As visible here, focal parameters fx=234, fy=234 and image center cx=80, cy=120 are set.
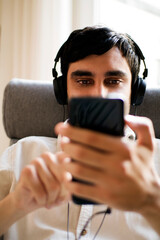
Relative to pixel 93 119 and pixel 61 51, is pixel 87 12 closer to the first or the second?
pixel 61 51

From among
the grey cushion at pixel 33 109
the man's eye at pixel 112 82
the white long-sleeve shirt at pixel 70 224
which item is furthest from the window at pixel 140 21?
the white long-sleeve shirt at pixel 70 224

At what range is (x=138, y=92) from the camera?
87 centimetres

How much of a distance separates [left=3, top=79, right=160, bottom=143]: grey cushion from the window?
518 mm

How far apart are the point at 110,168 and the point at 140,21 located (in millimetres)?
1230

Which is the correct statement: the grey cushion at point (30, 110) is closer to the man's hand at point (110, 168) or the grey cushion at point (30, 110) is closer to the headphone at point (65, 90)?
the headphone at point (65, 90)

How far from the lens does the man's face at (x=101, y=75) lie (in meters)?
0.81

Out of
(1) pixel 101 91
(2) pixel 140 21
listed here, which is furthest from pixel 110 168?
(2) pixel 140 21

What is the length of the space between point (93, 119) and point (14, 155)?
601mm

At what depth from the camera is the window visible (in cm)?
136

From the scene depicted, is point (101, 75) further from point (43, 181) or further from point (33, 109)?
point (43, 181)

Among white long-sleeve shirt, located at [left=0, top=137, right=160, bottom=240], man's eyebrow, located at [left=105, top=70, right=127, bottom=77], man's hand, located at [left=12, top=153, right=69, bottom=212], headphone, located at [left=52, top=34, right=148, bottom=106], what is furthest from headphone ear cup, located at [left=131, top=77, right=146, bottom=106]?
man's hand, located at [left=12, top=153, right=69, bottom=212]

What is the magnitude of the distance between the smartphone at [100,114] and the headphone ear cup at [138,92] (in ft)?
1.68

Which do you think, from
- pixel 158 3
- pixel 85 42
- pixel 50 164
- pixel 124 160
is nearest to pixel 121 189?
pixel 124 160

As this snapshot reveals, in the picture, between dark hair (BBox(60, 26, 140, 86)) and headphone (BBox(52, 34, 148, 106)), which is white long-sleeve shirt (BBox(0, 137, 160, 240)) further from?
dark hair (BBox(60, 26, 140, 86))
